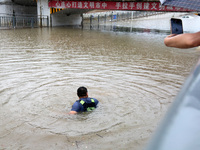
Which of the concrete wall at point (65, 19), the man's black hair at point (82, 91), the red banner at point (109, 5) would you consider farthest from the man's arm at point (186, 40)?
the concrete wall at point (65, 19)

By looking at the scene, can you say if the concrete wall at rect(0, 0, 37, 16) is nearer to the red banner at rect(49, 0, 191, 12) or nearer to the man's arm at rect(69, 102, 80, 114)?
the red banner at rect(49, 0, 191, 12)

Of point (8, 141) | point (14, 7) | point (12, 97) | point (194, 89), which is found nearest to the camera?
point (194, 89)

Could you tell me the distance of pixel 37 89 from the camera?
5.48 metres

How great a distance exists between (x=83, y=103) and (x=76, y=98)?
2.58 ft

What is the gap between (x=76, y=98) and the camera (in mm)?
5082

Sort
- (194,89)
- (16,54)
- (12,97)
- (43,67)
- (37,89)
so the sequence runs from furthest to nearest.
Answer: (16,54), (43,67), (37,89), (12,97), (194,89)

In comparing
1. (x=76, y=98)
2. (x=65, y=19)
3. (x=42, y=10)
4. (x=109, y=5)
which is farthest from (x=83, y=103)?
(x=65, y=19)

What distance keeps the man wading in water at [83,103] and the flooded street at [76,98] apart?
11 centimetres

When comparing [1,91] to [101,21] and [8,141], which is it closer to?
[8,141]

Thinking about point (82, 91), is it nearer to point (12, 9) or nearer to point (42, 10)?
point (42, 10)

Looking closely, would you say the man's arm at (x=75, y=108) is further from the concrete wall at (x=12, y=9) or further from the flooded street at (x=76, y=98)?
the concrete wall at (x=12, y=9)

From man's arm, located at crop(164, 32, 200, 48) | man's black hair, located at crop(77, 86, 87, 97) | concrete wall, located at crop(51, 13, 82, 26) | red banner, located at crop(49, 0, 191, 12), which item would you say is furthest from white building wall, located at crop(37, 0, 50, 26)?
man's arm, located at crop(164, 32, 200, 48)

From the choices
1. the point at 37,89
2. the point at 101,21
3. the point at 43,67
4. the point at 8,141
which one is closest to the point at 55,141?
the point at 8,141

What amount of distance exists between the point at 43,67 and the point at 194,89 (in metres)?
7.03
